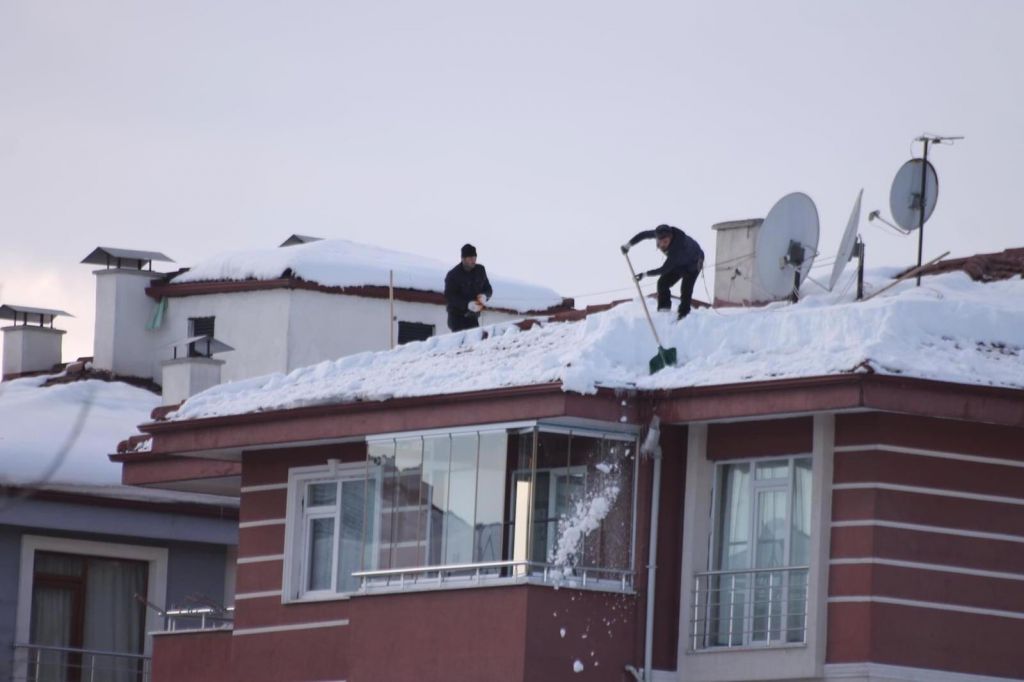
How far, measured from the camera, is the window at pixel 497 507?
22422 mm

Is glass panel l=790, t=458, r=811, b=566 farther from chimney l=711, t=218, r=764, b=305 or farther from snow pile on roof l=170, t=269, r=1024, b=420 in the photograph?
chimney l=711, t=218, r=764, b=305

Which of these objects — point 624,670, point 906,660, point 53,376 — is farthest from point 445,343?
point 53,376

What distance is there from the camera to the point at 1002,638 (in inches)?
834

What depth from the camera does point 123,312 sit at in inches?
1543

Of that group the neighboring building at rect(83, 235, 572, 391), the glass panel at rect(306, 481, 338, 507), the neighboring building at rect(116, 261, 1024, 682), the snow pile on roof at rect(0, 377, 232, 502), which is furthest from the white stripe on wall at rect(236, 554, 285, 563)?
the neighboring building at rect(83, 235, 572, 391)

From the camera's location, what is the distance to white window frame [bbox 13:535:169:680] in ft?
103

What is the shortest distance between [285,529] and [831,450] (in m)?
6.84

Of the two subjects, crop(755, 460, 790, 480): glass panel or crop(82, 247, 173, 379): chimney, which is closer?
crop(755, 460, 790, 480): glass panel

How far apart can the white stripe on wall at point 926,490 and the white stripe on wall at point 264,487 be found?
22.9 ft

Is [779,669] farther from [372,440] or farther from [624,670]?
[372,440]

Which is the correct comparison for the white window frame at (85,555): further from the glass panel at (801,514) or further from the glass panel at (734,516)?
the glass panel at (801,514)

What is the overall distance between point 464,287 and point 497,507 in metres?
5.07

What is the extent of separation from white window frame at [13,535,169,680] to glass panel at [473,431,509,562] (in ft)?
29.3

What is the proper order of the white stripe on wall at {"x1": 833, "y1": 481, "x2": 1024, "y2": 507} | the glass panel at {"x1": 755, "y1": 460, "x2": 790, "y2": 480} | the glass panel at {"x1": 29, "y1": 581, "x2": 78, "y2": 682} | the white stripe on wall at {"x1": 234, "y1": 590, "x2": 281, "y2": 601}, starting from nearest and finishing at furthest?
the white stripe on wall at {"x1": 833, "y1": 481, "x2": 1024, "y2": 507} → the glass panel at {"x1": 755, "y1": 460, "x2": 790, "y2": 480} → the white stripe on wall at {"x1": 234, "y1": 590, "x2": 281, "y2": 601} → the glass panel at {"x1": 29, "y1": 581, "x2": 78, "y2": 682}
